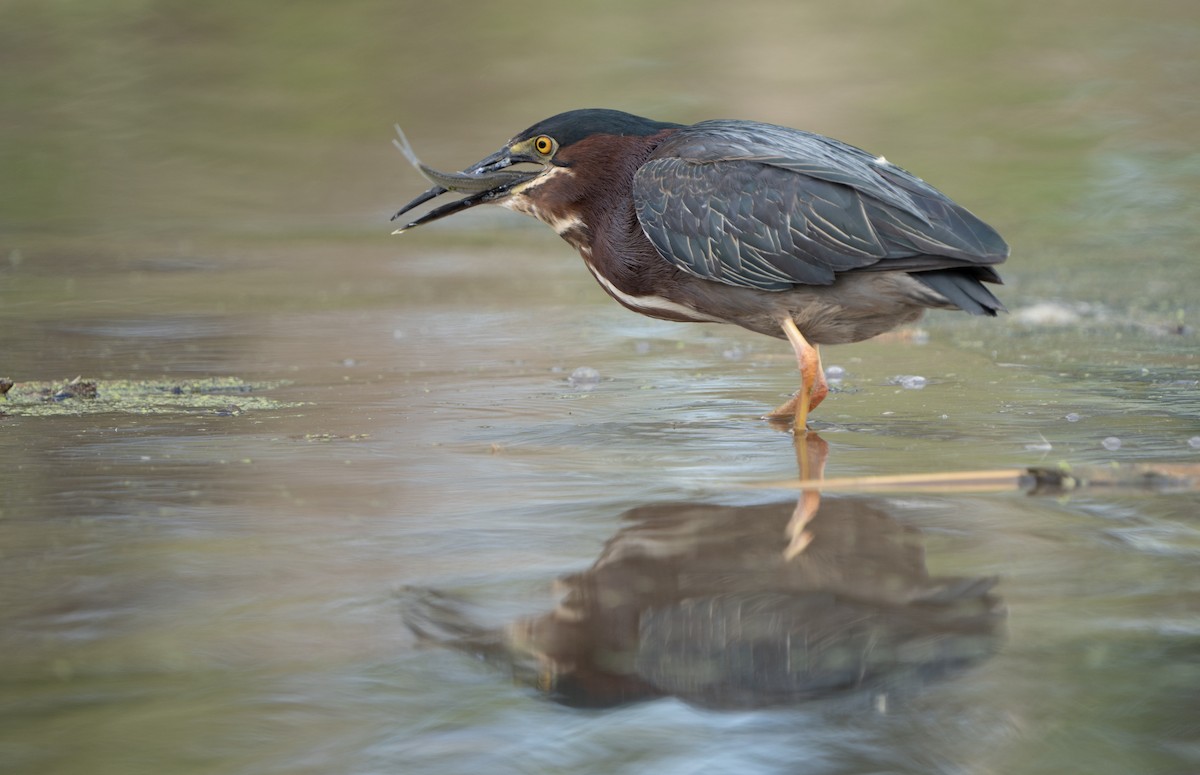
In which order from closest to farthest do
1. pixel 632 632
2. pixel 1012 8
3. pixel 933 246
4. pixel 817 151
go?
pixel 632 632, pixel 933 246, pixel 817 151, pixel 1012 8

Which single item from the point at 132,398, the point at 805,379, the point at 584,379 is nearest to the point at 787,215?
the point at 805,379

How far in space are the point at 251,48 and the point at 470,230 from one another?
6590mm

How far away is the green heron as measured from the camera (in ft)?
18.6

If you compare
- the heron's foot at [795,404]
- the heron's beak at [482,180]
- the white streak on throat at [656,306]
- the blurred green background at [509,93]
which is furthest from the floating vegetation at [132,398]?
the blurred green background at [509,93]

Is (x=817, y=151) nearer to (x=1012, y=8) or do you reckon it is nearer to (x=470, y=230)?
(x=470, y=230)

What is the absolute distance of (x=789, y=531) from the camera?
4.34 meters

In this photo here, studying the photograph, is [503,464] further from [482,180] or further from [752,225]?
[482,180]

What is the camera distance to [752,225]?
5.88 meters

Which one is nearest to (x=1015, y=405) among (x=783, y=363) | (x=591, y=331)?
(x=783, y=363)

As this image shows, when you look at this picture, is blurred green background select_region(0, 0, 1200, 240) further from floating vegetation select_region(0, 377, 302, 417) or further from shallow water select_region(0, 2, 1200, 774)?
floating vegetation select_region(0, 377, 302, 417)

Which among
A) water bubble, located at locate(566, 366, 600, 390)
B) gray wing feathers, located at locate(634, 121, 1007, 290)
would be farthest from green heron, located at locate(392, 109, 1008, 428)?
water bubble, located at locate(566, 366, 600, 390)

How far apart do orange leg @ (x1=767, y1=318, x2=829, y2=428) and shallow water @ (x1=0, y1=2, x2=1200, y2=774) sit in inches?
6.2

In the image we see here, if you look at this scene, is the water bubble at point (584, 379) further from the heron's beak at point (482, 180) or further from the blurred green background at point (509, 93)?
the blurred green background at point (509, 93)

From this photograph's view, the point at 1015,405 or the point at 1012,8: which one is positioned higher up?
the point at 1012,8
